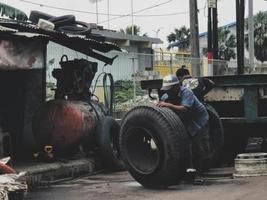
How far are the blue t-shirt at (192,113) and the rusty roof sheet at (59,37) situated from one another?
2.41 meters

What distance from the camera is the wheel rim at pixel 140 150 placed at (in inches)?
365

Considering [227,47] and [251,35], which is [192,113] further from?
[227,47]

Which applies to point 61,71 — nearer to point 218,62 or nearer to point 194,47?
point 194,47

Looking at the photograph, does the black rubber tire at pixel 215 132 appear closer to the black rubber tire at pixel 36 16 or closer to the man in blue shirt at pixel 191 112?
the man in blue shirt at pixel 191 112

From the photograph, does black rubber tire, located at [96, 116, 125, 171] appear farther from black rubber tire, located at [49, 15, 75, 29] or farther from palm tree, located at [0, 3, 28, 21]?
palm tree, located at [0, 3, 28, 21]

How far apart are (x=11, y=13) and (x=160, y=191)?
22.5 ft

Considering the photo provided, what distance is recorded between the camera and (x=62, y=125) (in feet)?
37.8

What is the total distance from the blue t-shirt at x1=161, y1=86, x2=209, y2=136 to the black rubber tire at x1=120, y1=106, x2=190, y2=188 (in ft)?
1.15

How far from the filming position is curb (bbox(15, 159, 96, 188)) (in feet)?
32.9

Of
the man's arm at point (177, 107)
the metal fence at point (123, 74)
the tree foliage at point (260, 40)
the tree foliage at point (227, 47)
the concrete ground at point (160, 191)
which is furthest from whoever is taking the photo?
the tree foliage at point (227, 47)

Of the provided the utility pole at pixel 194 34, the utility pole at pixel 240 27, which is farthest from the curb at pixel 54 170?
the utility pole at pixel 240 27

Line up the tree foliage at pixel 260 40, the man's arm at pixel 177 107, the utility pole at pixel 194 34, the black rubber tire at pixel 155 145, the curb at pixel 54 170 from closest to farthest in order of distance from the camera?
the black rubber tire at pixel 155 145 < the man's arm at pixel 177 107 < the curb at pixel 54 170 < the utility pole at pixel 194 34 < the tree foliage at pixel 260 40

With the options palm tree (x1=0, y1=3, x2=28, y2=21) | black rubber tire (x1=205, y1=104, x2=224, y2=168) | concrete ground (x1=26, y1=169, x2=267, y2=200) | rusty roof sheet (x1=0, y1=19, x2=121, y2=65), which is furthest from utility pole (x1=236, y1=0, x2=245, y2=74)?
concrete ground (x1=26, y1=169, x2=267, y2=200)

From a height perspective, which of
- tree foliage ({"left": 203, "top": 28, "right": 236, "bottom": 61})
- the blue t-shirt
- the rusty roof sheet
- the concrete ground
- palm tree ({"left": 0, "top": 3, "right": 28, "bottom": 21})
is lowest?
the concrete ground
